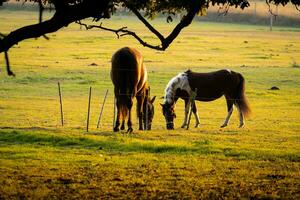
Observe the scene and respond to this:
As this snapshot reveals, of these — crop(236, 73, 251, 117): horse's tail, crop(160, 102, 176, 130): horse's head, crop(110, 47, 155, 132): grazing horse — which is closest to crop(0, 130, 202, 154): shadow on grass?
crop(110, 47, 155, 132): grazing horse

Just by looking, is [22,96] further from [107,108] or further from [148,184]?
[148,184]

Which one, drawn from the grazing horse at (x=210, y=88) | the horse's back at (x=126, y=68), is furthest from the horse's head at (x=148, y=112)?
the horse's back at (x=126, y=68)

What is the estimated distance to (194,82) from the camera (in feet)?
91.7

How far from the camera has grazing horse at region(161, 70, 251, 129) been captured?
2731 centimetres

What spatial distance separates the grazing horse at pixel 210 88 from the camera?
1075 inches

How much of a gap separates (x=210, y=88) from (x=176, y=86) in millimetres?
1611

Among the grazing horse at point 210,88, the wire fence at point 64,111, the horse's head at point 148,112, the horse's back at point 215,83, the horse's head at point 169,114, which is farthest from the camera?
the horse's back at point 215,83

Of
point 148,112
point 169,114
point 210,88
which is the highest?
point 210,88

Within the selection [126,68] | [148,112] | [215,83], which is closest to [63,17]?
[126,68]

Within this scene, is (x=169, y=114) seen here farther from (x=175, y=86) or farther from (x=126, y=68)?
(x=126, y=68)

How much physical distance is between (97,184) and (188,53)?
52.3 m

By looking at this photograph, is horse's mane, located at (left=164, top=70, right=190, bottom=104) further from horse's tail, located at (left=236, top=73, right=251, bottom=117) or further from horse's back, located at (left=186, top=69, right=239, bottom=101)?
horse's tail, located at (left=236, top=73, right=251, bottom=117)

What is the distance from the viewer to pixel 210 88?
28266 millimetres

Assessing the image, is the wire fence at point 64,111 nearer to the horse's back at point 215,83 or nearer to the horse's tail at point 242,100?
the horse's back at point 215,83
